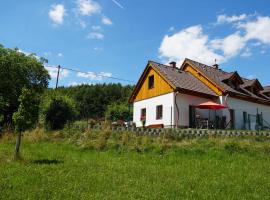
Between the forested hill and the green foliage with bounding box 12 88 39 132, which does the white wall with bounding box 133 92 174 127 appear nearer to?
the green foliage with bounding box 12 88 39 132

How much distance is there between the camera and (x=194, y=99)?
27.1 meters

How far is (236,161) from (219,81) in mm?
18149

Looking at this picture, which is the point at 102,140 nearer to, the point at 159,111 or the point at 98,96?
the point at 159,111

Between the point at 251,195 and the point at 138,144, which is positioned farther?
the point at 138,144

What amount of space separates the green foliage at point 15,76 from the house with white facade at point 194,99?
889 cm

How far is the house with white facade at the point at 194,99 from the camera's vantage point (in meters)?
26.2

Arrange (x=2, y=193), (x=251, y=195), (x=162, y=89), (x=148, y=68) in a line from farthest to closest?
(x=148, y=68) < (x=162, y=89) < (x=251, y=195) < (x=2, y=193)

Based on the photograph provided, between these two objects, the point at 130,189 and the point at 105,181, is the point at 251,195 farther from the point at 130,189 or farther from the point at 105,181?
the point at 105,181

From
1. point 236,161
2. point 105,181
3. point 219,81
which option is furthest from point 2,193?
point 219,81

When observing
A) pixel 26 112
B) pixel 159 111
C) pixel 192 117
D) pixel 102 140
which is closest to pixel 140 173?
pixel 26 112

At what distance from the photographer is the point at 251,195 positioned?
832 cm

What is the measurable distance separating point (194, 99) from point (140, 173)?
1728 centimetres

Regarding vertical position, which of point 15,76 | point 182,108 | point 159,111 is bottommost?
point 159,111

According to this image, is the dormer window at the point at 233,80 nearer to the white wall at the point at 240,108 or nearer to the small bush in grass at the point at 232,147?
the white wall at the point at 240,108
